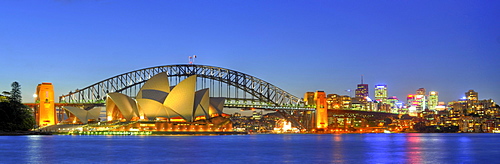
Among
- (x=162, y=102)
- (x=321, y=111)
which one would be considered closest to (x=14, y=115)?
(x=162, y=102)

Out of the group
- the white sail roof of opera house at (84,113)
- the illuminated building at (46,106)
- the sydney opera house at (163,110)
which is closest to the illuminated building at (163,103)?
the sydney opera house at (163,110)

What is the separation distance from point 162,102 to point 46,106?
93.8 feet

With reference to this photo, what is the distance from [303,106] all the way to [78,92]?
5032 centimetres

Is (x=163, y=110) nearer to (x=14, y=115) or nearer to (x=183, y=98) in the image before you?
(x=183, y=98)

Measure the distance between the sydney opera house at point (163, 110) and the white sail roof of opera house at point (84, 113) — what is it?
15.3ft

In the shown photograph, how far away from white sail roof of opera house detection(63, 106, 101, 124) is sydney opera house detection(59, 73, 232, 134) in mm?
4663

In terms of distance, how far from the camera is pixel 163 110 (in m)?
105

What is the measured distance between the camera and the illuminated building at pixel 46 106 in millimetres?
118250

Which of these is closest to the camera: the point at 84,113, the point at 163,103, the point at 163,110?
the point at 163,103

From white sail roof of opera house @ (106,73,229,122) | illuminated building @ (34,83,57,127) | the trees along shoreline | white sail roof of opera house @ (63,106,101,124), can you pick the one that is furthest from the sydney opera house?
the trees along shoreline

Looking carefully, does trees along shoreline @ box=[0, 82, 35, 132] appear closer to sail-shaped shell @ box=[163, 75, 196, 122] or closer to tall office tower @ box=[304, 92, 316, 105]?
sail-shaped shell @ box=[163, 75, 196, 122]

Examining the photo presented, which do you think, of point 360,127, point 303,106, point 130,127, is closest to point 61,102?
point 130,127

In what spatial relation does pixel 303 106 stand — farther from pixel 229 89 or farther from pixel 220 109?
pixel 220 109

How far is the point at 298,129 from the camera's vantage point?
480ft
